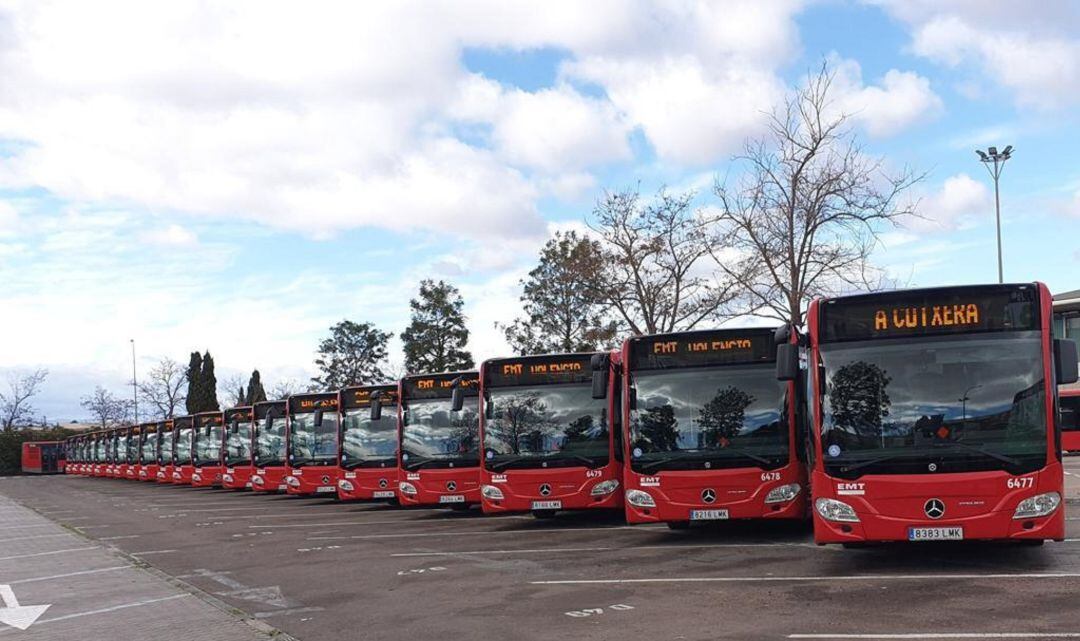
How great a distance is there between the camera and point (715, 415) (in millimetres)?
15016

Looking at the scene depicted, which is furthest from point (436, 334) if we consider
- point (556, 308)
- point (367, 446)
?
point (367, 446)

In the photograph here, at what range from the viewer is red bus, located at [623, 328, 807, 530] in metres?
14.6

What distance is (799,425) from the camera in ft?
49.1

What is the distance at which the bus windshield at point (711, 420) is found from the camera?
48.4ft

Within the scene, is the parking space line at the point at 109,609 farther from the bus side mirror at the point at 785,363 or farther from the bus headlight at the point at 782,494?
the bus headlight at the point at 782,494

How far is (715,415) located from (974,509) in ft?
15.1

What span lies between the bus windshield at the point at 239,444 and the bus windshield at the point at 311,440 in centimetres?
625

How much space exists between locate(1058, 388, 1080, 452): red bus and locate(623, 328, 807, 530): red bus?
3392 cm

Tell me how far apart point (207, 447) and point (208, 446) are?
3.7 inches

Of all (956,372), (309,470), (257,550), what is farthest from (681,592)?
(309,470)

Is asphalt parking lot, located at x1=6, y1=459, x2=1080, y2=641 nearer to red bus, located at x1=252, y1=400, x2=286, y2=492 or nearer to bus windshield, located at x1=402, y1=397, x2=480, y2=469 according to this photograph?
bus windshield, located at x1=402, y1=397, x2=480, y2=469

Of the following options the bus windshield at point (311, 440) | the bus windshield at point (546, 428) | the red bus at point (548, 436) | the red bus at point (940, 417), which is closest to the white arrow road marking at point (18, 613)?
the red bus at point (548, 436)

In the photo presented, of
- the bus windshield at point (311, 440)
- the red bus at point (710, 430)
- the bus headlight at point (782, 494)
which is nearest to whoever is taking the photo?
the bus headlight at point (782, 494)

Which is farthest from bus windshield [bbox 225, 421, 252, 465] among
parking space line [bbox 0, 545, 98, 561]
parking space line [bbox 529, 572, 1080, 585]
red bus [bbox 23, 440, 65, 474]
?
red bus [bbox 23, 440, 65, 474]
